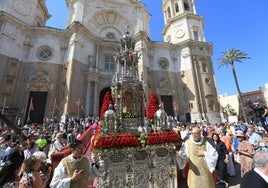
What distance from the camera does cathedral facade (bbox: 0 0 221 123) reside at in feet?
66.4

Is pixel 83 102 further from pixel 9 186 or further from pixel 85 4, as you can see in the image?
pixel 9 186

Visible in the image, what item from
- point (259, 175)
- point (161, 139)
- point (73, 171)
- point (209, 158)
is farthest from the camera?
point (161, 139)

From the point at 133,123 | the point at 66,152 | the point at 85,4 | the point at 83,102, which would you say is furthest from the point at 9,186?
the point at 85,4

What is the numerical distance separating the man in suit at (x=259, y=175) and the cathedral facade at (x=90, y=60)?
15802mm

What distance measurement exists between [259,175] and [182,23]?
3269 cm

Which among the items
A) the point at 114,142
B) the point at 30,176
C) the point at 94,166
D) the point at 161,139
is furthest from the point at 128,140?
the point at 30,176

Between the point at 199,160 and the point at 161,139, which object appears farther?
the point at 161,139

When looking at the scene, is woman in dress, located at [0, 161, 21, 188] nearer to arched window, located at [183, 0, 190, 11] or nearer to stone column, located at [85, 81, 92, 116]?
stone column, located at [85, 81, 92, 116]

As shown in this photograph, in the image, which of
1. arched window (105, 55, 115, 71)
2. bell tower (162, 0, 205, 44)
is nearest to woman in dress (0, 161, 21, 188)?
arched window (105, 55, 115, 71)

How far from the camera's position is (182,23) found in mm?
30312

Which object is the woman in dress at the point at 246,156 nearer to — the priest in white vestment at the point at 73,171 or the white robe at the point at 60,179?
the priest in white vestment at the point at 73,171

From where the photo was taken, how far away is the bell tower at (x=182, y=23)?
2972cm

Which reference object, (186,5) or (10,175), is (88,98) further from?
(186,5)

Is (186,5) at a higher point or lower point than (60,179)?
higher
